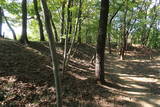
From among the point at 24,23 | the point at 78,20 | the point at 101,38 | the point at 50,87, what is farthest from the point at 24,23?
the point at 50,87

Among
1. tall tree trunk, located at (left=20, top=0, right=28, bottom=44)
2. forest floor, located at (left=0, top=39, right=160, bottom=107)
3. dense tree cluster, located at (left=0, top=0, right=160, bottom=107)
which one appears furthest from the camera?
tall tree trunk, located at (left=20, top=0, right=28, bottom=44)

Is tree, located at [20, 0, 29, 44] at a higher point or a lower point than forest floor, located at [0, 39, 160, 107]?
higher

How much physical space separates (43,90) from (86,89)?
6.65ft

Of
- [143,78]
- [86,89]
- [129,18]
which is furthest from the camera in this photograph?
[129,18]

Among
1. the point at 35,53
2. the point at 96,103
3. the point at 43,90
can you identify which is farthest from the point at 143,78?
the point at 35,53

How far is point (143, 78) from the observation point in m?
9.65

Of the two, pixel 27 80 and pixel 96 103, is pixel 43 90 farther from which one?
pixel 96 103

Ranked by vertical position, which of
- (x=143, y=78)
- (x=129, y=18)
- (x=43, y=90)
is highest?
(x=129, y=18)

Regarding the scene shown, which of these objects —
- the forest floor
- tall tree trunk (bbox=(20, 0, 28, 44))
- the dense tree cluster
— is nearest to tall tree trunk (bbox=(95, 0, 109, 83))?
the dense tree cluster

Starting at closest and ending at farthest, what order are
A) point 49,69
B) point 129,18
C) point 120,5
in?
point 49,69 < point 120,5 < point 129,18

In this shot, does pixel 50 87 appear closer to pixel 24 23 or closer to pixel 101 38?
pixel 101 38

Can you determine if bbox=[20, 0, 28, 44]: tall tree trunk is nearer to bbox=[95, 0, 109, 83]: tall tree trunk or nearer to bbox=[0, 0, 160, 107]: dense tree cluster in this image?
bbox=[0, 0, 160, 107]: dense tree cluster

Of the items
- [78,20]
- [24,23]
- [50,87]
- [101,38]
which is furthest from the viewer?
[24,23]

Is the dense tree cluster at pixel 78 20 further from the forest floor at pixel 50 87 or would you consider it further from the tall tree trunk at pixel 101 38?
the forest floor at pixel 50 87
